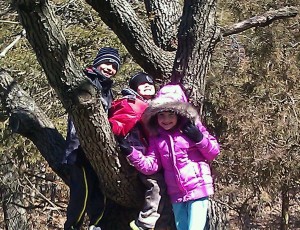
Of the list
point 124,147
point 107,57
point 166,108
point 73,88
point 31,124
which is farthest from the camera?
point 31,124

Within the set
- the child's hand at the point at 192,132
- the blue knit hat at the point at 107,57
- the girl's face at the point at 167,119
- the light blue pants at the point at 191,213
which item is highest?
the blue knit hat at the point at 107,57

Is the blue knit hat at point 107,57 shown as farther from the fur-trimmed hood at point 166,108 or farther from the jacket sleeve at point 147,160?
the jacket sleeve at point 147,160

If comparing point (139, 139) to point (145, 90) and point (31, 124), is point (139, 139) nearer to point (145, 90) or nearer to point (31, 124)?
point (145, 90)

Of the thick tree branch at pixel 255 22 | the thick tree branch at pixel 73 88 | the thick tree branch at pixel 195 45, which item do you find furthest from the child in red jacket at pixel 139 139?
the thick tree branch at pixel 255 22

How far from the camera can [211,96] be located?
974 cm

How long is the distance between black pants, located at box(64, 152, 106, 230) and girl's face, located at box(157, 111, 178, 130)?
48 cm

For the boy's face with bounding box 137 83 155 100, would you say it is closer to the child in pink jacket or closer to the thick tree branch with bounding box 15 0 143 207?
the child in pink jacket

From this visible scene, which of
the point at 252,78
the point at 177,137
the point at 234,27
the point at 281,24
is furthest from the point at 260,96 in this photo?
the point at 177,137

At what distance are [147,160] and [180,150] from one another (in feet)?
0.72

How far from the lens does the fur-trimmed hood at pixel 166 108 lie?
3420 mm

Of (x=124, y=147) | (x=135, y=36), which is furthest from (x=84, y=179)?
(x=135, y=36)

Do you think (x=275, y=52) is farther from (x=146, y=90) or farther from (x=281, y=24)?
(x=146, y=90)

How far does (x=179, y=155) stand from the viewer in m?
3.48

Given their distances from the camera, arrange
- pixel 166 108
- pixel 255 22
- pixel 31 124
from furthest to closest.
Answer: pixel 255 22 < pixel 31 124 < pixel 166 108
